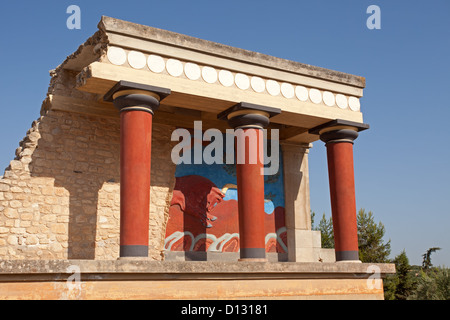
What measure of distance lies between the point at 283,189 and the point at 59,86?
20.0ft

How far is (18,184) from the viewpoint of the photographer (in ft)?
29.8

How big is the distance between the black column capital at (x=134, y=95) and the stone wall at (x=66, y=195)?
1.77 meters

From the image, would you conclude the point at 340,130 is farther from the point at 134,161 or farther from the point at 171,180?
the point at 134,161

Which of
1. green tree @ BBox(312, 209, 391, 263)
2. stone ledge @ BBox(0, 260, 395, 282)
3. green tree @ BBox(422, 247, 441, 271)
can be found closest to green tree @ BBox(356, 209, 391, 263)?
green tree @ BBox(312, 209, 391, 263)

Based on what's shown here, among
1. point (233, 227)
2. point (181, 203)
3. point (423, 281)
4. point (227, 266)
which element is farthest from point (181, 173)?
point (423, 281)

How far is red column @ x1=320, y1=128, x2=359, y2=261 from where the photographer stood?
Result: 35.0 feet

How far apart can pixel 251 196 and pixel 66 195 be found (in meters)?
3.67

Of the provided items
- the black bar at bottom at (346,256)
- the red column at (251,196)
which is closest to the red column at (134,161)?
the red column at (251,196)

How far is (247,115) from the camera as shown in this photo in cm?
974

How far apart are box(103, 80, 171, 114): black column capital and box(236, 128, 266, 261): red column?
203cm

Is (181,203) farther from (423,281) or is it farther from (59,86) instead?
(423,281)

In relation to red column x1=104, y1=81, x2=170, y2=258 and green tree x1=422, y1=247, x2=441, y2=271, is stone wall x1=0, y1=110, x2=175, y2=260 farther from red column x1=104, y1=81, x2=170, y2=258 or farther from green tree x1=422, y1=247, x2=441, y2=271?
green tree x1=422, y1=247, x2=441, y2=271

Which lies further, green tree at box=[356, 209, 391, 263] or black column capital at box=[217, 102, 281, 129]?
green tree at box=[356, 209, 391, 263]

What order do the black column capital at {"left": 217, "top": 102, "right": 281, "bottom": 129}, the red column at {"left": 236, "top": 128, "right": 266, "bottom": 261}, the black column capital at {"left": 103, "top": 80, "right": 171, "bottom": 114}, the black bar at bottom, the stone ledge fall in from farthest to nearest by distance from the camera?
the black bar at bottom, the black column capital at {"left": 217, "top": 102, "right": 281, "bottom": 129}, the red column at {"left": 236, "top": 128, "right": 266, "bottom": 261}, the black column capital at {"left": 103, "top": 80, "right": 171, "bottom": 114}, the stone ledge
